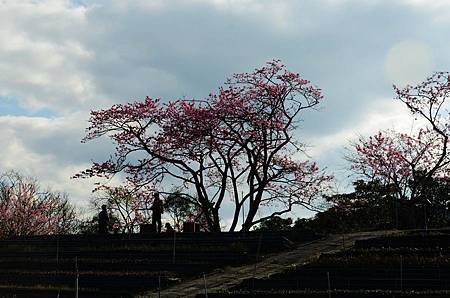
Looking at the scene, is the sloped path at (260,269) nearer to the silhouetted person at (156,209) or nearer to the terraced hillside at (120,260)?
the terraced hillside at (120,260)

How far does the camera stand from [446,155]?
3027cm

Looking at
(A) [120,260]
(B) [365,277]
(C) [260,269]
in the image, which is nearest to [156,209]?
(A) [120,260]

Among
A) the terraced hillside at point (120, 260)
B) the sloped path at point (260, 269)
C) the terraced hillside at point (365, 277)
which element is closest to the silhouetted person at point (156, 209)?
the terraced hillside at point (120, 260)

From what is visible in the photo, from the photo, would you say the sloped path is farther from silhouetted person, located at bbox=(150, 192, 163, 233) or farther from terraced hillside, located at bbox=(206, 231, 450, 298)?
silhouetted person, located at bbox=(150, 192, 163, 233)

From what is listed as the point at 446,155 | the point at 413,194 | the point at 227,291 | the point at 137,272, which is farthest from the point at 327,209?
the point at 227,291

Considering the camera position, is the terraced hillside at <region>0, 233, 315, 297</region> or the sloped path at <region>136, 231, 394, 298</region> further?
the terraced hillside at <region>0, 233, 315, 297</region>

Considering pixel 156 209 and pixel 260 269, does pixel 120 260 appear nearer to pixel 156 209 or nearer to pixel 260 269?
pixel 156 209

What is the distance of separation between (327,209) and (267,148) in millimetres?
4280

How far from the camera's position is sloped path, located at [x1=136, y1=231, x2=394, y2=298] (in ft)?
61.6

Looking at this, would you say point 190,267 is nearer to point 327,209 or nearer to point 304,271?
point 304,271

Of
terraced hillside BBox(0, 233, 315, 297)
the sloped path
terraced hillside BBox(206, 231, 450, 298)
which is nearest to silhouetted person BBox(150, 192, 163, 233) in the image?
terraced hillside BBox(0, 233, 315, 297)

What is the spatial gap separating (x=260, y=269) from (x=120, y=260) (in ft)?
20.8

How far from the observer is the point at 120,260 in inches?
961

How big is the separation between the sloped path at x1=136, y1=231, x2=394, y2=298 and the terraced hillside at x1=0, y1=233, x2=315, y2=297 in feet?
2.05
